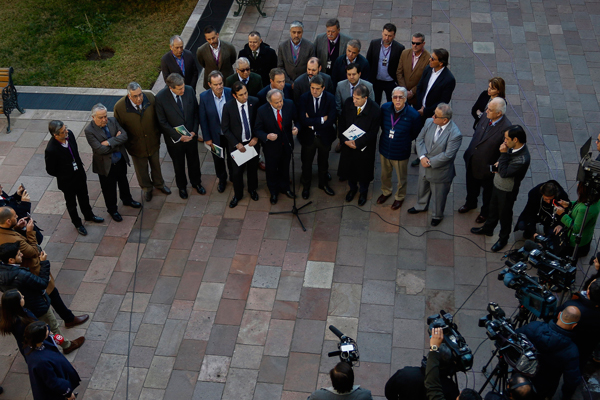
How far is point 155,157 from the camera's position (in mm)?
7926

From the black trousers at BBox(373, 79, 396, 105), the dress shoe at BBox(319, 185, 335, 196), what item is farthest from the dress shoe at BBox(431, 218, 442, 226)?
the black trousers at BBox(373, 79, 396, 105)

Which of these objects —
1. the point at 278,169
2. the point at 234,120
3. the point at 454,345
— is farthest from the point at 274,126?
the point at 454,345

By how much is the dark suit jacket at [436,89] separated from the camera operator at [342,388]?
447cm

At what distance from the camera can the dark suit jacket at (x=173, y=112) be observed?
7.42 m

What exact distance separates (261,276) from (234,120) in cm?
193

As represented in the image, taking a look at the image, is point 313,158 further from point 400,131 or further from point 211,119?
point 211,119

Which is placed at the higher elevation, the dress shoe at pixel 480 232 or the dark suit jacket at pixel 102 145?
the dark suit jacket at pixel 102 145

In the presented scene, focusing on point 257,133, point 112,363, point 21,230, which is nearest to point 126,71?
point 257,133

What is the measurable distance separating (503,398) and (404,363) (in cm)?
171

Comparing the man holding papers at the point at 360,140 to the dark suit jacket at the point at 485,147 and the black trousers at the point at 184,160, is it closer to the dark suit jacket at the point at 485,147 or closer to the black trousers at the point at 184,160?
the dark suit jacket at the point at 485,147

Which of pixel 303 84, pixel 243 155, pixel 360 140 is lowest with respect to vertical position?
pixel 243 155

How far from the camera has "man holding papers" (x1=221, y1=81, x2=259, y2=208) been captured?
23.9 ft

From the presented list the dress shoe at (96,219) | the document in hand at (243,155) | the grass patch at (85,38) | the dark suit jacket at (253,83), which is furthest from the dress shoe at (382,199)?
the grass patch at (85,38)

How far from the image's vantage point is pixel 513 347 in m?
4.72
